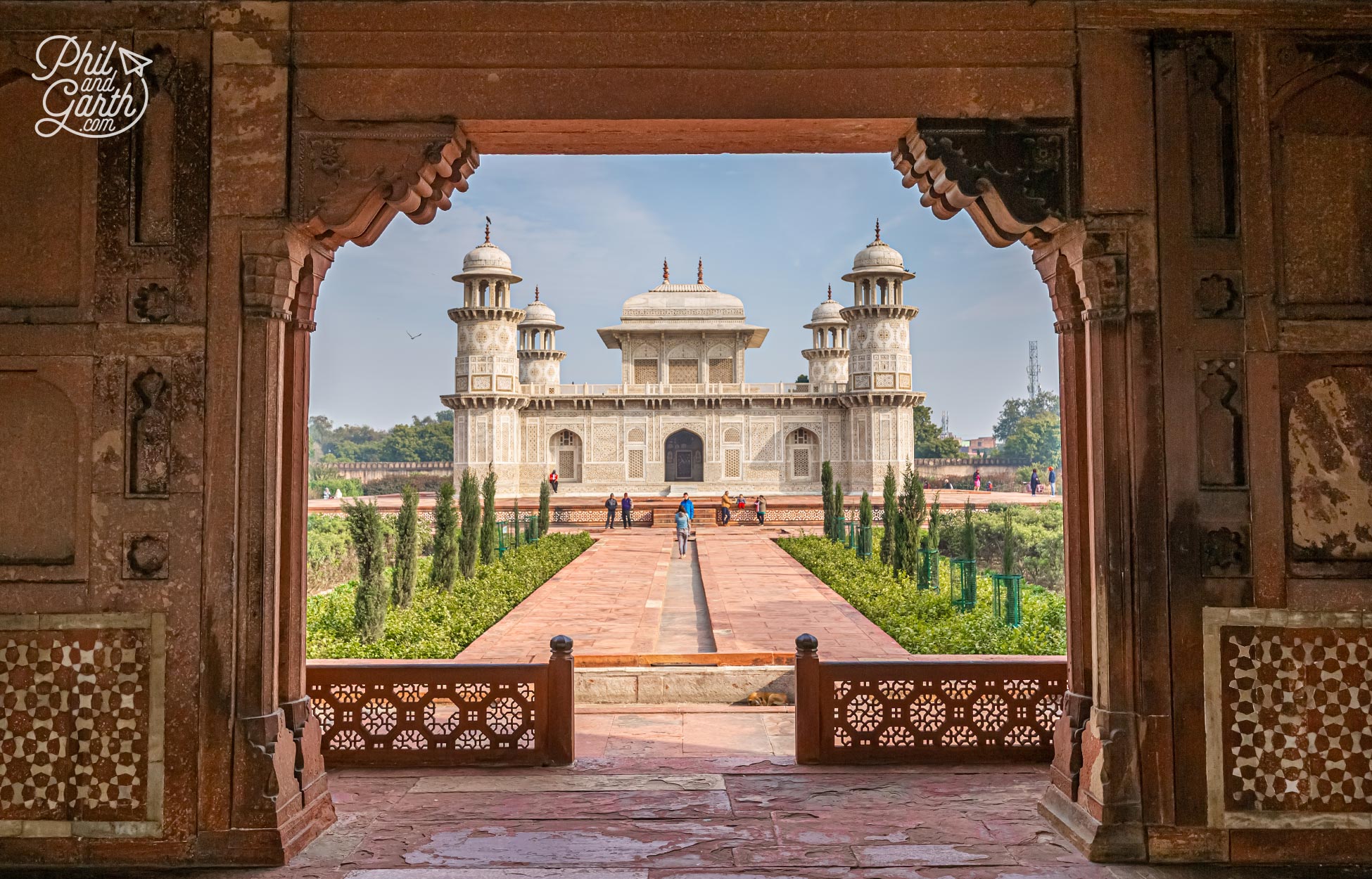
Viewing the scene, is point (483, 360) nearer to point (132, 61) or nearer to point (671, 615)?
point (671, 615)

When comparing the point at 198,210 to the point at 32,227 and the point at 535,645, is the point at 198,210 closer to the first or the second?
the point at 32,227

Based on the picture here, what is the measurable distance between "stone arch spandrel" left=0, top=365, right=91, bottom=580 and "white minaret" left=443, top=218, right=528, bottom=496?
2966 cm

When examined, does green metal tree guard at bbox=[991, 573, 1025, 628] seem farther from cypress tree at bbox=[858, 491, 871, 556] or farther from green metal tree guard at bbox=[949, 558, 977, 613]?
cypress tree at bbox=[858, 491, 871, 556]

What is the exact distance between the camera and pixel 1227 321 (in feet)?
10.3

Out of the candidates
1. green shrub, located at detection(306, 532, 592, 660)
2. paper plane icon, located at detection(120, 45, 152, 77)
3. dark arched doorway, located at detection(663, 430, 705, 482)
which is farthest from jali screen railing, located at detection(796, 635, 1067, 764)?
dark arched doorway, located at detection(663, 430, 705, 482)

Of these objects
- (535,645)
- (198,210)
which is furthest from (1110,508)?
(535,645)

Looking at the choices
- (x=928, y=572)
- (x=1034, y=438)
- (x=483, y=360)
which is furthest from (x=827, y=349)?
(x=1034, y=438)

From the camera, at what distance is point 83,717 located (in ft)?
10.1

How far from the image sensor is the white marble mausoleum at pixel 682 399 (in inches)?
1283

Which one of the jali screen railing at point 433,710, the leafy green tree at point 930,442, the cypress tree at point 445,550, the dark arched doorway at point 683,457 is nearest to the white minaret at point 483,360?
the dark arched doorway at point 683,457

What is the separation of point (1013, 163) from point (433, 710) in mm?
3272

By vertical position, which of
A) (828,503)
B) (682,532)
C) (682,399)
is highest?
(682,399)

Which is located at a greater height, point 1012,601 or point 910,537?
point 910,537

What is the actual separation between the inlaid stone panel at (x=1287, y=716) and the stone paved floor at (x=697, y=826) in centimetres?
23
